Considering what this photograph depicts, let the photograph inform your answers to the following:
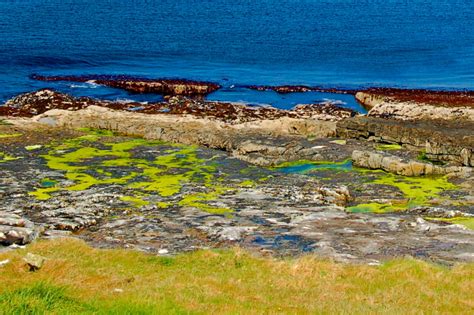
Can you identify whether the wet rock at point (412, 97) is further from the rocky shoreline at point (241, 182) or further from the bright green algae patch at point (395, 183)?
the bright green algae patch at point (395, 183)

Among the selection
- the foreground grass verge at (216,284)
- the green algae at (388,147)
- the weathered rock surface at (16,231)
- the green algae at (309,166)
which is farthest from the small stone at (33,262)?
the green algae at (388,147)

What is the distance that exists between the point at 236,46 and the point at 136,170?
78.6m

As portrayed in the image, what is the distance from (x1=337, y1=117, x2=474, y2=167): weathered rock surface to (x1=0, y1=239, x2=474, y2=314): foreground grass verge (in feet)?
74.5

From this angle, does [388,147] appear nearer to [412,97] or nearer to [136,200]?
[136,200]

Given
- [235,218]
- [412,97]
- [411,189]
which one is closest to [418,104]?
[412,97]

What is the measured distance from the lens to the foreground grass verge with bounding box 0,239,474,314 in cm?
1437

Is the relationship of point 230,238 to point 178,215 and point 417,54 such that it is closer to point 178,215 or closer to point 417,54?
point 178,215

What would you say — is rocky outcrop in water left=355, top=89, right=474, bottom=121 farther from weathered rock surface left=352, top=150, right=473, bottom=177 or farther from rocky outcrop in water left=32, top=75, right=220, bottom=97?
rocky outcrop in water left=32, top=75, right=220, bottom=97

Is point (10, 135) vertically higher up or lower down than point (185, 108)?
lower down

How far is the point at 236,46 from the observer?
11531 cm

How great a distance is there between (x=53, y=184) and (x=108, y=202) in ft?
19.0

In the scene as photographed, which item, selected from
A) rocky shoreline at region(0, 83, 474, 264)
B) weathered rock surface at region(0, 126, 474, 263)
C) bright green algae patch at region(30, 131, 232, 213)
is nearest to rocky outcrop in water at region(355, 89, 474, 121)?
rocky shoreline at region(0, 83, 474, 264)

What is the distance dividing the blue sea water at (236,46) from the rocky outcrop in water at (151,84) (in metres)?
2.46

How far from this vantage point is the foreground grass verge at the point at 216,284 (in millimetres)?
14367
